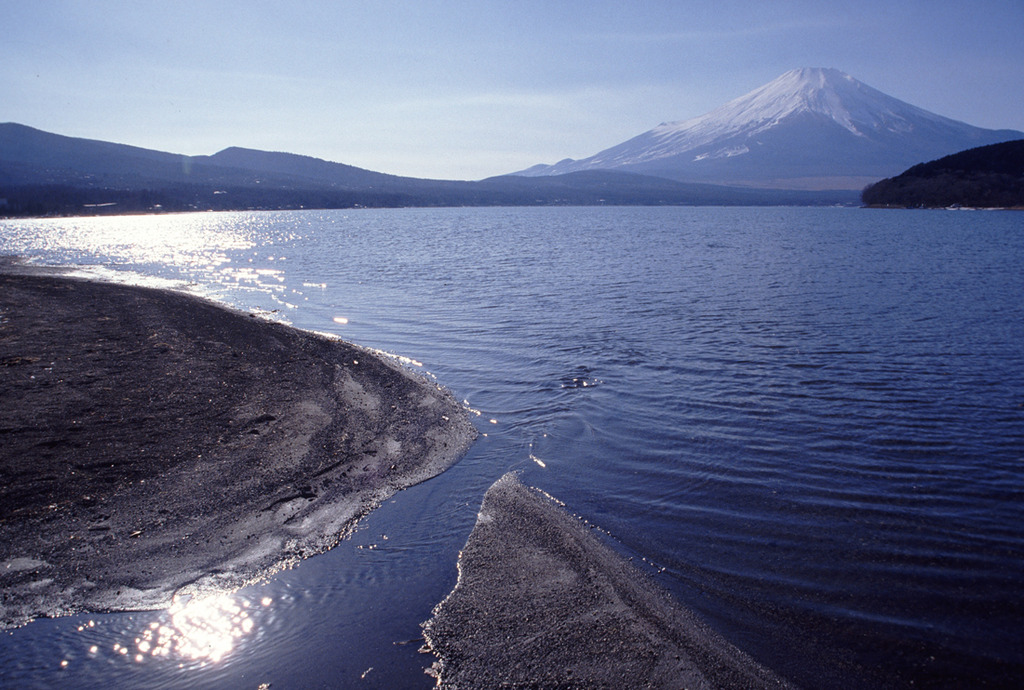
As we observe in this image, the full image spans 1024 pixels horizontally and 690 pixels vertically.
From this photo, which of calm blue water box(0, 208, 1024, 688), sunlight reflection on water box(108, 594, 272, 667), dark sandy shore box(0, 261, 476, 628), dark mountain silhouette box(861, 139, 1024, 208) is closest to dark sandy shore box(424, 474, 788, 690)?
calm blue water box(0, 208, 1024, 688)

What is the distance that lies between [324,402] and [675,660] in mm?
8089

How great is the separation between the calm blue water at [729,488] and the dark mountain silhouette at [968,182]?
398 ft

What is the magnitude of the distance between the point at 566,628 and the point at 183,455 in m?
6.10

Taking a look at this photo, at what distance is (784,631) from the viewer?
560 centimetres

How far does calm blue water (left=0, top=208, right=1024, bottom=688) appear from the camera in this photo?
527cm

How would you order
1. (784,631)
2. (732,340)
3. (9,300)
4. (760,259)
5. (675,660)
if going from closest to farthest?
(675,660) → (784,631) → (732,340) → (9,300) → (760,259)

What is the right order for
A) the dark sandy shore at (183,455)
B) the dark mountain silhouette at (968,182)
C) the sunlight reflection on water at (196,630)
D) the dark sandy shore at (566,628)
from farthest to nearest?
the dark mountain silhouette at (968,182)
the dark sandy shore at (183,455)
the sunlight reflection on water at (196,630)
the dark sandy shore at (566,628)

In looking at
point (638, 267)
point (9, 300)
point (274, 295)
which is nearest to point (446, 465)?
Result: point (9, 300)

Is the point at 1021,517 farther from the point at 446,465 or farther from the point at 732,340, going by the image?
the point at 732,340

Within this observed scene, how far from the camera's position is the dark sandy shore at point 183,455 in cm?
623

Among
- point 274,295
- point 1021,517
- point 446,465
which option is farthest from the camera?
point 274,295

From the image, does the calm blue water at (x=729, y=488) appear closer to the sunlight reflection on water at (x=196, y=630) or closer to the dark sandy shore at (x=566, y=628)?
the sunlight reflection on water at (x=196, y=630)

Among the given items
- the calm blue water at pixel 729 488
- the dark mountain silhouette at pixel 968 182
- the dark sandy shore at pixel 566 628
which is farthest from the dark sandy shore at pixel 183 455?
the dark mountain silhouette at pixel 968 182

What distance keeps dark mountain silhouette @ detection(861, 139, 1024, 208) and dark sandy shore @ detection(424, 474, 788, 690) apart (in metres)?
145
